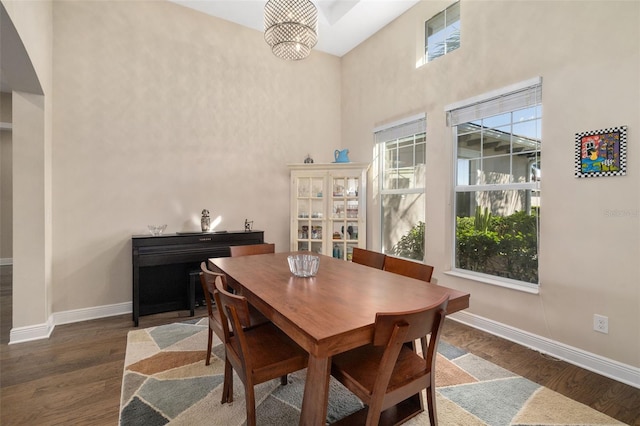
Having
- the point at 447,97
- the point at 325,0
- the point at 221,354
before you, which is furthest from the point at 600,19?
the point at 221,354

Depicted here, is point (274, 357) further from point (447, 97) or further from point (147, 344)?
point (447, 97)

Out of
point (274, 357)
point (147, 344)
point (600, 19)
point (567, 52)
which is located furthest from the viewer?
point (147, 344)

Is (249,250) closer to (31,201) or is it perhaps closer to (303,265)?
(303,265)

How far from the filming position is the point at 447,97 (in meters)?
3.37

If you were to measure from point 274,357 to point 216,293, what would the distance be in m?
0.44

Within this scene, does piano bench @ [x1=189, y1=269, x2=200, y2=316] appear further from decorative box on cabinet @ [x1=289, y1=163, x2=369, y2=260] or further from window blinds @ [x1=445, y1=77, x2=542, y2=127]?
window blinds @ [x1=445, y1=77, x2=542, y2=127]

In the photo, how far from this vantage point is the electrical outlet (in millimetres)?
2264

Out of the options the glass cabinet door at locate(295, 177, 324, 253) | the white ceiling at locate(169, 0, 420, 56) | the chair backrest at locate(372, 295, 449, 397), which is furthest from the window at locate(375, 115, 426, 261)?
the chair backrest at locate(372, 295, 449, 397)

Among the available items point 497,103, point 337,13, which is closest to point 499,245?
point 497,103

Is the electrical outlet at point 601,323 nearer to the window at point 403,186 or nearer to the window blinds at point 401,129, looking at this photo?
the window at point 403,186

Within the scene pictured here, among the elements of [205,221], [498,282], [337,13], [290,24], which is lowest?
[498,282]

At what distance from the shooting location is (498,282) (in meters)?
2.95

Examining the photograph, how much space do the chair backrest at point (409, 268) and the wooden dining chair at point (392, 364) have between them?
1.81ft

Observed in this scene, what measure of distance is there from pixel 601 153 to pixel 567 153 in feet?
0.74
